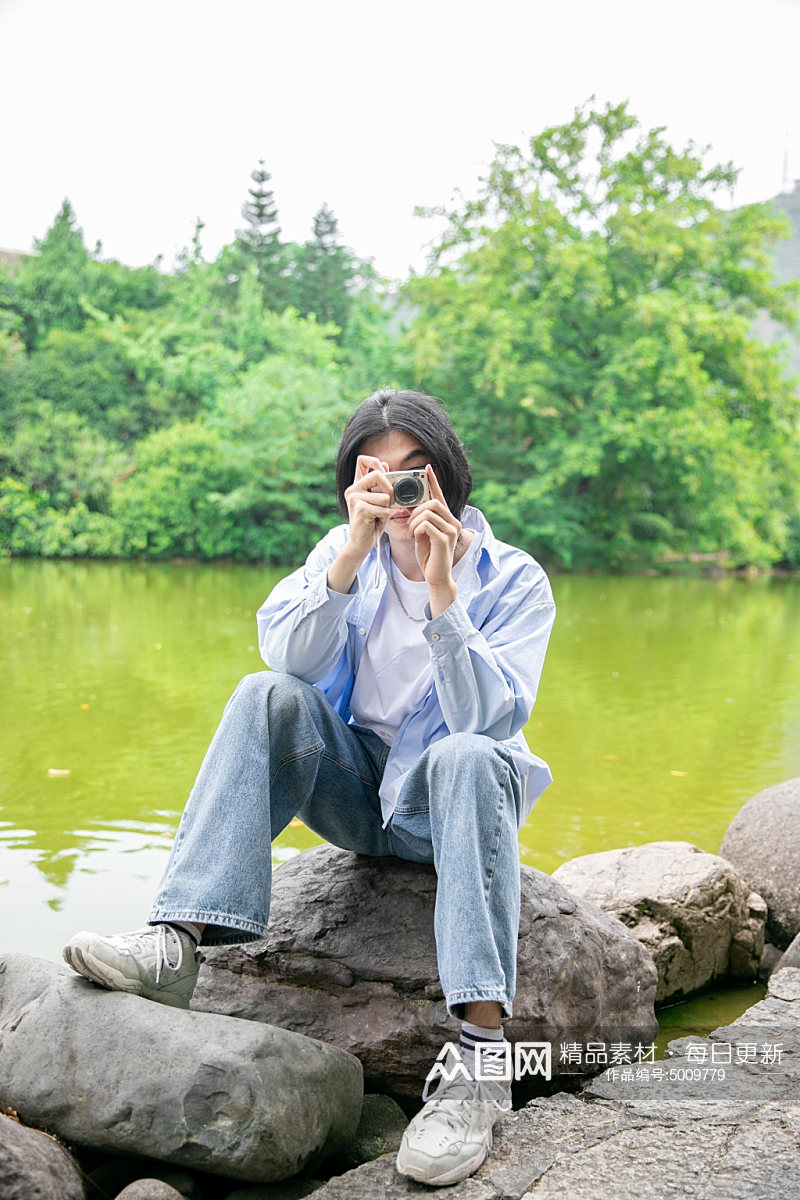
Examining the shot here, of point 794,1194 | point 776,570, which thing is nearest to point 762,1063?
point 794,1194

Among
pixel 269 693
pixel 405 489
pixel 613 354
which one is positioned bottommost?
pixel 269 693

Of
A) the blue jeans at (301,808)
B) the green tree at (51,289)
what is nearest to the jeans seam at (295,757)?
the blue jeans at (301,808)

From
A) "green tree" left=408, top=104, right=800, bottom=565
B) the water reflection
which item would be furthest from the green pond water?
"green tree" left=408, top=104, right=800, bottom=565

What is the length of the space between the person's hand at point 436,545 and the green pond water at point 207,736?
4.41ft

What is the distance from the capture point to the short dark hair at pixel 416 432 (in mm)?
2125

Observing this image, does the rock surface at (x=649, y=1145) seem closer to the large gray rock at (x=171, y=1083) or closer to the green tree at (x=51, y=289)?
the large gray rock at (x=171, y=1083)

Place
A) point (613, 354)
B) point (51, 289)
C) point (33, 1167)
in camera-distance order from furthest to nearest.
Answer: point (51, 289)
point (613, 354)
point (33, 1167)

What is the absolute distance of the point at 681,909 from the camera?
270cm

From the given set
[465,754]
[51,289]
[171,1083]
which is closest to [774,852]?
[465,754]

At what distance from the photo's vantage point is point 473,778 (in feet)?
5.79

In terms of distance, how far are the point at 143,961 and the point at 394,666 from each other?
0.73 m

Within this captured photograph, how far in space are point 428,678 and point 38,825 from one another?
2336mm

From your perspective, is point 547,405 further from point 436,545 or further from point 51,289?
point 436,545

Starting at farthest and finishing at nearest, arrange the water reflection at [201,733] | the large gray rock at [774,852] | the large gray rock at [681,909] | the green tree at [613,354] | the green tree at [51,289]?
the green tree at [51,289]
the green tree at [613,354]
the water reflection at [201,733]
the large gray rock at [774,852]
the large gray rock at [681,909]
